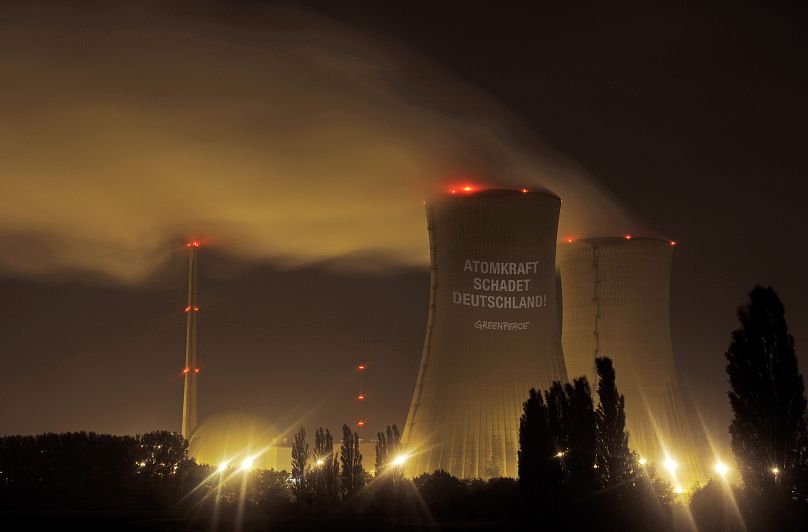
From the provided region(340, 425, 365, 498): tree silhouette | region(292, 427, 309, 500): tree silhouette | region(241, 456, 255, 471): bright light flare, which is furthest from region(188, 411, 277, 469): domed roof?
A: region(340, 425, 365, 498): tree silhouette

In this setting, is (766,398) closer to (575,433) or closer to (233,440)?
(575,433)

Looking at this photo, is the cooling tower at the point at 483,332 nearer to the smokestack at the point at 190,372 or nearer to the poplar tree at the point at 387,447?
the poplar tree at the point at 387,447

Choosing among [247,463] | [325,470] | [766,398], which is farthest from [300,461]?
[766,398]

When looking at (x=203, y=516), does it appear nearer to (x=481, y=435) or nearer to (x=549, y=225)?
(x=481, y=435)

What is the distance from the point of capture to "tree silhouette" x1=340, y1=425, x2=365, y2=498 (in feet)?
160

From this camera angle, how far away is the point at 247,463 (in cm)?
6212

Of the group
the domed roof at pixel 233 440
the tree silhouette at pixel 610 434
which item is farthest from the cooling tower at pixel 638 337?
the domed roof at pixel 233 440

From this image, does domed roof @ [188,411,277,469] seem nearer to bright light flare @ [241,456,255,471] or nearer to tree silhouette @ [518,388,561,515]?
bright light flare @ [241,456,255,471]

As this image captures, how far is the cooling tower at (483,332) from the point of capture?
141ft

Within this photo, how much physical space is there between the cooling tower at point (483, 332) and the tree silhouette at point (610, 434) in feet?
16.0

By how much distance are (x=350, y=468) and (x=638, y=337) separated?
40.7 ft

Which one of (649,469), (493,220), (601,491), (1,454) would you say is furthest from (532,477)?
(1,454)

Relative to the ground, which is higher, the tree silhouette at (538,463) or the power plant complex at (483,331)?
the power plant complex at (483,331)

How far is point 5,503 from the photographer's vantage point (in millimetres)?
44719
